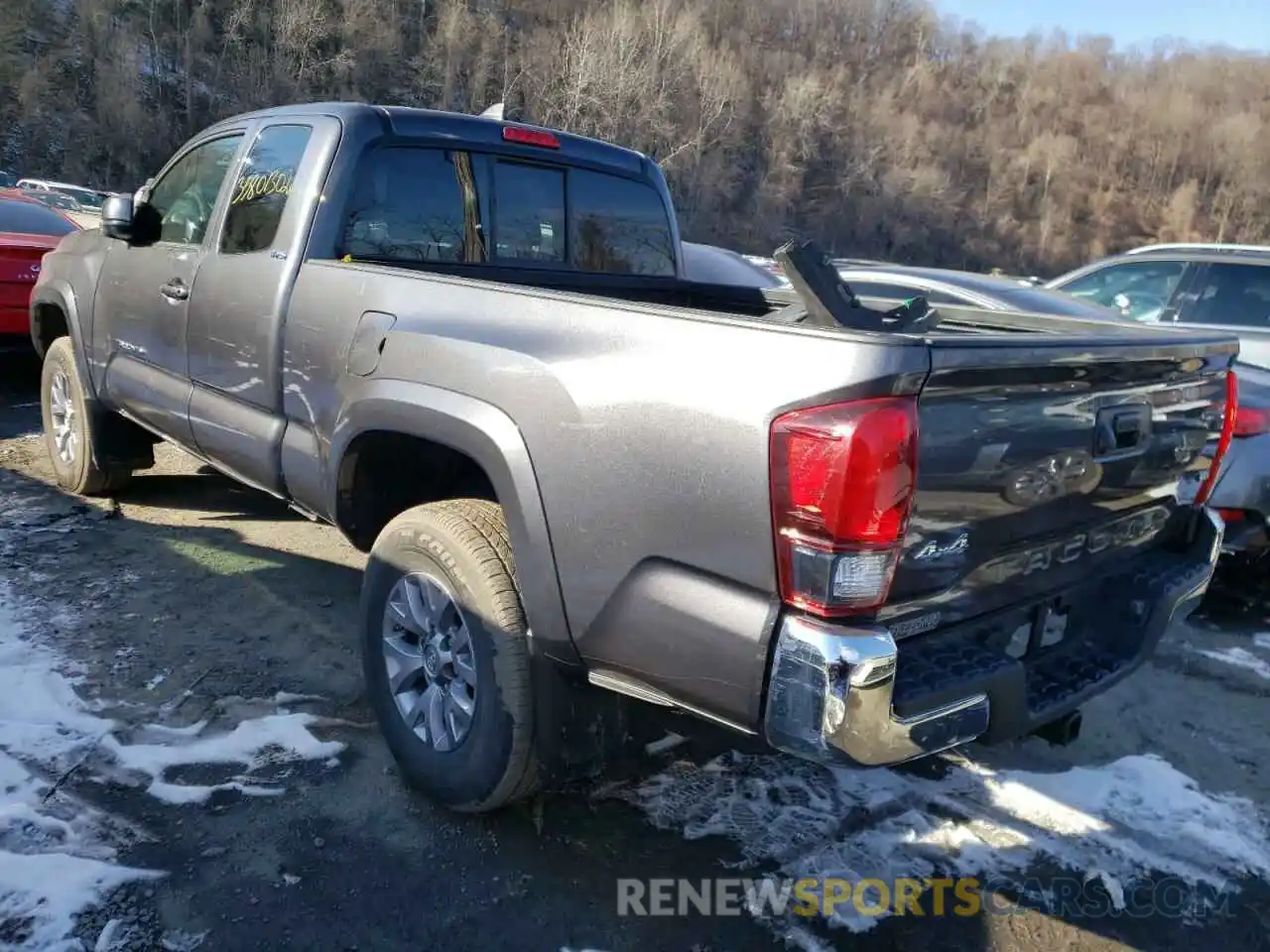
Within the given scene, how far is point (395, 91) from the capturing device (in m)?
61.1

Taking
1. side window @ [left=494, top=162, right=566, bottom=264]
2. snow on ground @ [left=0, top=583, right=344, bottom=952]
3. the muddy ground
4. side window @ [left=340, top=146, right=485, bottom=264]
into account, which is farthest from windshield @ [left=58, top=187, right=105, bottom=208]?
snow on ground @ [left=0, top=583, right=344, bottom=952]

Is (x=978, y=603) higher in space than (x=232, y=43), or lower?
lower

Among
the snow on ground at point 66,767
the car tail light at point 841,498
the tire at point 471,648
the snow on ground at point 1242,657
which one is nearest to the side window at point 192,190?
the snow on ground at point 66,767

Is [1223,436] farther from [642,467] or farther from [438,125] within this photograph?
[438,125]

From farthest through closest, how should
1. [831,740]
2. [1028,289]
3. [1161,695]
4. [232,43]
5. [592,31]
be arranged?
[592,31]
[232,43]
[1028,289]
[1161,695]
[831,740]

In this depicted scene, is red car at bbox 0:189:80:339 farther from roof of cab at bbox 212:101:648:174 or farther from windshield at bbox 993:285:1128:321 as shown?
windshield at bbox 993:285:1128:321

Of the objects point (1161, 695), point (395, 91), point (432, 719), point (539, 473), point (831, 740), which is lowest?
point (1161, 695)

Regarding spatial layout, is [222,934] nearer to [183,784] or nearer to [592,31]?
[183,784]

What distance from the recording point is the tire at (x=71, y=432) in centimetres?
508

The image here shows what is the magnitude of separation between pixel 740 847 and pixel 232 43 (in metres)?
65.7

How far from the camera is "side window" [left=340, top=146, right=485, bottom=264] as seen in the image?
351 centimetres

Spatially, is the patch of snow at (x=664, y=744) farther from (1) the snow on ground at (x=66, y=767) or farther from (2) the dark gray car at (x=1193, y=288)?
(2) the dark gray car at (x=1193, y=288)

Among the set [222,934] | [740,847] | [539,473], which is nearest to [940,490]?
[539,473]

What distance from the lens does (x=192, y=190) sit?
4.37 metres
